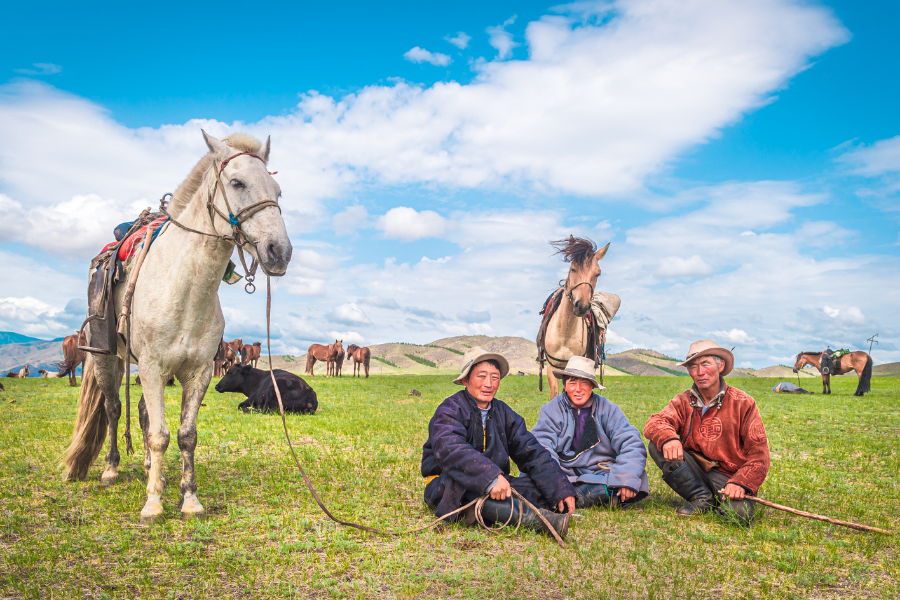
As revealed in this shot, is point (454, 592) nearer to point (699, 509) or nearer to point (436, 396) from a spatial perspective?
point (699, 509)

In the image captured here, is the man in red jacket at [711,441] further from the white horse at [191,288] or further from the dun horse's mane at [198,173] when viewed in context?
the dun horse's mane at [198,173]

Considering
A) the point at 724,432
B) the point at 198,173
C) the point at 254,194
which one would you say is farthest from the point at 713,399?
the point at 198,173

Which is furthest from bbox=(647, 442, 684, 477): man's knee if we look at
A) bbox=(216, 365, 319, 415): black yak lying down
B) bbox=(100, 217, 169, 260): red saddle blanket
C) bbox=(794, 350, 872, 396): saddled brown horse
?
bbox=(794, 350, 872, 396): saddled brown horse

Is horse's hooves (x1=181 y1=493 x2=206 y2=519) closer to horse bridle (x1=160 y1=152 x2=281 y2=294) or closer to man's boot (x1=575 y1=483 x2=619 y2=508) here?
horse bridle (x1=160 y1=152 x2=281 y2=294)

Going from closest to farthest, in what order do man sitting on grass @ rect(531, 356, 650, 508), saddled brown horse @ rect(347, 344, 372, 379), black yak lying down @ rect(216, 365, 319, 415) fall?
man sitting on grass @ rect(531, 356, 650, 508) → black yak lying down @ rect(216, 365, 319, 415) → saddled brown horse @ rect(347, 344, 372, 379)

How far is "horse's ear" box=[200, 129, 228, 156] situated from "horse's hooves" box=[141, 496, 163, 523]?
311 cm

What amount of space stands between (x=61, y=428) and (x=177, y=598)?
8.80 m

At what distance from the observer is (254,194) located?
4504 millimetres

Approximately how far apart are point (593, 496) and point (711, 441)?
121 cm

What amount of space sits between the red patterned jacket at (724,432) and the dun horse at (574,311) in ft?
14.8

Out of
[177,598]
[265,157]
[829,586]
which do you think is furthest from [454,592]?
[265,157]

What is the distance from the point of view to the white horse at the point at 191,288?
461 centimetres

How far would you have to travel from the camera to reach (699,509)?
16.3 feet

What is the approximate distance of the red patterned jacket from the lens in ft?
15.4
